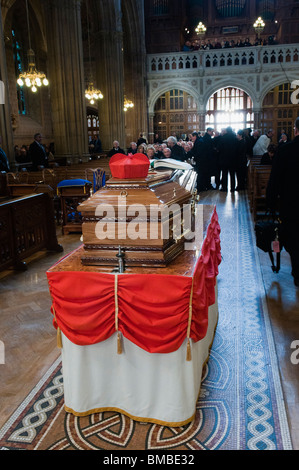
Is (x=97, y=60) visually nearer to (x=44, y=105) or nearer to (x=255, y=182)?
(x=44, y=105)

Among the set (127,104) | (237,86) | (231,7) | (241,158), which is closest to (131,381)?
(241,158)

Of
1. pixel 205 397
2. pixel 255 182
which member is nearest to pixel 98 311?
pixel 205 397

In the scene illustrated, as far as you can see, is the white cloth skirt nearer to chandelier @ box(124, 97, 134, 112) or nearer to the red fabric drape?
the red fabric drape

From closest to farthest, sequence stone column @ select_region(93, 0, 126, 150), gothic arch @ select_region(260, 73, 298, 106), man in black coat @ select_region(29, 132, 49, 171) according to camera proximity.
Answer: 1. man in black coat @ select_region(29, 132, 49, 171)
2. stone column @ select_region(93, 0, 126, 150)
3. gothic arch @ select_region(260, 73, 298, 106)

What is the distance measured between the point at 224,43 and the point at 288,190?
21112 mm

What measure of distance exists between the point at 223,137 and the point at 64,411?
9.54 metres

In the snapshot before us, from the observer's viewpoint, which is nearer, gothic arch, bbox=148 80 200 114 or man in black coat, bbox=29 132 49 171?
man in black coat, bbox=29 132 49 171

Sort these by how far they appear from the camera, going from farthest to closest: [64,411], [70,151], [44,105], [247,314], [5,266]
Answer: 1. [44,105]
2. [70,151]
3. [5,266]
4. [247,314]
5. [64,411]

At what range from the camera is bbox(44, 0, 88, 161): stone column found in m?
12.2

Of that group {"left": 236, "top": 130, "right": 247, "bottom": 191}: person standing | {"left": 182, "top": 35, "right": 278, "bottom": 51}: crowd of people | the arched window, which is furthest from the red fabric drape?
the arched window

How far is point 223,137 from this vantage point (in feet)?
35.6

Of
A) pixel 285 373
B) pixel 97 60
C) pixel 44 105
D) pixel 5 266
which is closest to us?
pixel 285 373

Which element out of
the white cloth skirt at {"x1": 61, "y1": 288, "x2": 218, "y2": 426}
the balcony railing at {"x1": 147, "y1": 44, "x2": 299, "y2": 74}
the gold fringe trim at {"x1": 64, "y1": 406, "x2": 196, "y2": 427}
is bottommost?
the gold fringe trim at {"x1": 64, "y1": 406, "x2": 196, "y2": 427}

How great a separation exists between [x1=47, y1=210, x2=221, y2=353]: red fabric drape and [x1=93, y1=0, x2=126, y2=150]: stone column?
16.3 metres
